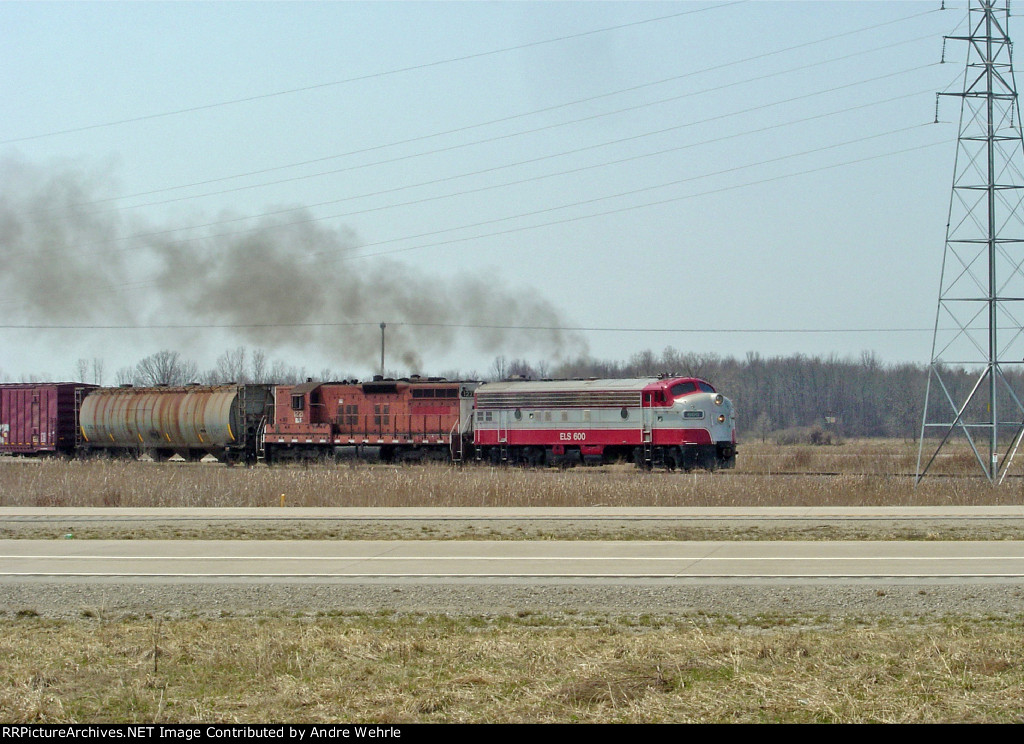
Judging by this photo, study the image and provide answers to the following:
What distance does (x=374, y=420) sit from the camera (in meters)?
41.2

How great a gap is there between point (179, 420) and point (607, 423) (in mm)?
18938

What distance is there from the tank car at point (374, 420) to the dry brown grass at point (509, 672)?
2937 centimetres

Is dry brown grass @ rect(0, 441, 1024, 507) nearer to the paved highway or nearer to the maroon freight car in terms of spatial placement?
the paved highway

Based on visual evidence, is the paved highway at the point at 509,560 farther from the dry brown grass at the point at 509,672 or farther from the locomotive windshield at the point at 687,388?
the locomotive windshield at the point at 687,388

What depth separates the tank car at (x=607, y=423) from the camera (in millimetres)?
36156

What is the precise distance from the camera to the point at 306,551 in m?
16.8

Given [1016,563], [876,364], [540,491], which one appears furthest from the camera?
[876,364]

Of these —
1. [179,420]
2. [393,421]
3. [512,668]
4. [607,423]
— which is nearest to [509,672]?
[512,668]

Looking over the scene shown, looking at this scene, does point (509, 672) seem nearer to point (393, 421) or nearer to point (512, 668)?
point (512, 668)

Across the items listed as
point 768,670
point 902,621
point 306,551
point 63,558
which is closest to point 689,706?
point 768,670

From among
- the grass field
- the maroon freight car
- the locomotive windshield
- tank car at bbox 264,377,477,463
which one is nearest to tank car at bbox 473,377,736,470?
the locomotive windshield

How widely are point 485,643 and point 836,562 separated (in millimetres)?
7426
